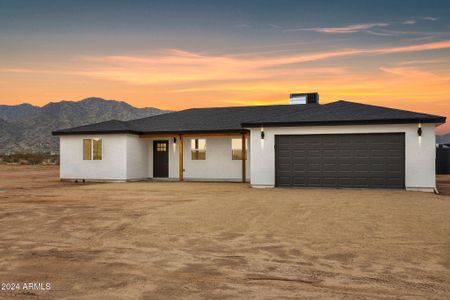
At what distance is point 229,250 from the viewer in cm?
693

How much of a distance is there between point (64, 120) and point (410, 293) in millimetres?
138979

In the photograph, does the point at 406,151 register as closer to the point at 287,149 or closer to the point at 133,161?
the point at 287,149

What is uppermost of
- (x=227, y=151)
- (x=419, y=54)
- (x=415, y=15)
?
(x=415, y=15)

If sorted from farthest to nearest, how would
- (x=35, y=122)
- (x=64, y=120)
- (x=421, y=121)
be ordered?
(x=64, y=120) → (x=35, y=122) → (x=421, y=121)

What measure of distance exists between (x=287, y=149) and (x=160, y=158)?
8729 millimetres

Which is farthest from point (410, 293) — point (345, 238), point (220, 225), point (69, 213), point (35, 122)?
point (35, 122)

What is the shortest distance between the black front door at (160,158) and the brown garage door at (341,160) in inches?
315

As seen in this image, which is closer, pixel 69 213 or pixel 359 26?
pixel 69 213

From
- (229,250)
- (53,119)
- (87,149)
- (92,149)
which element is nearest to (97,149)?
(92,149)

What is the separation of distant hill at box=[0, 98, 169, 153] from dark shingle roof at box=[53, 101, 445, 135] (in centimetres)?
7579

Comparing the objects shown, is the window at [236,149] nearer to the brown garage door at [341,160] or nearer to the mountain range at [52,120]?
the brown garage door at [341,160]

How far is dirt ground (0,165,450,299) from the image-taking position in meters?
5.04

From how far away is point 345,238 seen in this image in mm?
7754

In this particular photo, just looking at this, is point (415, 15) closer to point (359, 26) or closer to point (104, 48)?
point (359, 26)
